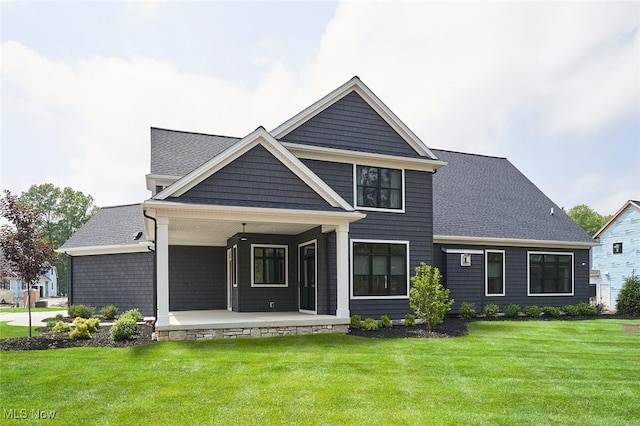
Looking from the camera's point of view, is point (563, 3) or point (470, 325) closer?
point (563, 3)

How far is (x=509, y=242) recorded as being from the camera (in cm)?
1838

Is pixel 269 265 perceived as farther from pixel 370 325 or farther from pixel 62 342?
pixel 62 342

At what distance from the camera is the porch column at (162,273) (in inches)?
431

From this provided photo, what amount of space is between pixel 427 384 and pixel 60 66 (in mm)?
12491

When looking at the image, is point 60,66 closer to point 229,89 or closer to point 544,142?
point 229,89

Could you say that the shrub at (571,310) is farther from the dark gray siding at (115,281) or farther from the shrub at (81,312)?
the shrub at (81,312)

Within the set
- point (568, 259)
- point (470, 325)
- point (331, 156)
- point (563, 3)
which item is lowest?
point (470, 325)

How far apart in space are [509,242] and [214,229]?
438 inches

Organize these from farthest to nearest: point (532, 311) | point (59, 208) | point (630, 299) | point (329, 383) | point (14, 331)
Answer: point (59, 208)
point (630, 299)
point (532, 311)
point (14, 331)
point (329, 383)

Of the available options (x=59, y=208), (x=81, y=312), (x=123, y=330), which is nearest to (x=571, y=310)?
(x=123, y=330)

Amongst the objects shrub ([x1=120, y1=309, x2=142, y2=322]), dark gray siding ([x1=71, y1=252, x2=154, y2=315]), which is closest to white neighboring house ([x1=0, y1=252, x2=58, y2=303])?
dark gray siding ([x1=71, y1=252, x2=154, y2=315])

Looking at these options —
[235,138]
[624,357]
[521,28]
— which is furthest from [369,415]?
[235,138]

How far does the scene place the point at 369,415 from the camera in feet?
20.5

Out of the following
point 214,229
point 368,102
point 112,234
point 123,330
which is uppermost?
point 368,102
